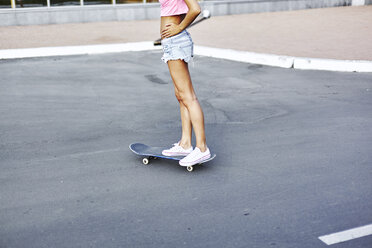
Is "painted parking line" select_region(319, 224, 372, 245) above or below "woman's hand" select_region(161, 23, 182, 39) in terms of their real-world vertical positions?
below

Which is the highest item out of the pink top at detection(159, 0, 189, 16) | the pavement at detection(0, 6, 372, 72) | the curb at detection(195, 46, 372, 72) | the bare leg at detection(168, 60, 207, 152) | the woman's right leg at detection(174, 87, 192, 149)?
the pink top at detection(159, 0, 189, 16)

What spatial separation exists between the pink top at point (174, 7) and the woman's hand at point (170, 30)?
105mm

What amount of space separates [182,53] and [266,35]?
10.3 meters

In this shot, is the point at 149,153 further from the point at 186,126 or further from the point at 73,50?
the point at 73,50

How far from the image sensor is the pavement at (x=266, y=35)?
10.5 meters

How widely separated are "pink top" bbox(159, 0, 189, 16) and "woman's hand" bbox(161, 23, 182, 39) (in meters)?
0.11

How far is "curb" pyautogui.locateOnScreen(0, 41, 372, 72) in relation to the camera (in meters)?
9.23

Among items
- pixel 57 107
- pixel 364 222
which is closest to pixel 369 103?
pixel 364 222

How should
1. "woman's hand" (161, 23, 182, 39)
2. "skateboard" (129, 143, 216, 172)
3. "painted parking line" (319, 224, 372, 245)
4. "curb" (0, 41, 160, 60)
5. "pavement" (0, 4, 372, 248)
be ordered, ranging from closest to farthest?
1. "painted parking line" (319, 224, 372, 245)
2. "pavement" (0, 4, 372, 248)
3. "woman's hand" (161, 23, 182, 39)
4. "skateboard" (129, 143, 216, 172)
5. "curb" (0, 41, 160, 60)

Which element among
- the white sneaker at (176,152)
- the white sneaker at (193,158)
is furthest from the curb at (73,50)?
the white sneaker at (193,158)

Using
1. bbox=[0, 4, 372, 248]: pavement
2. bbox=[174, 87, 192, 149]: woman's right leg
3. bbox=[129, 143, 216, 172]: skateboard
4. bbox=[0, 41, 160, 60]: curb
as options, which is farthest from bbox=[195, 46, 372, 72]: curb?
bbox=[174, 87, 192, 149]: woman's right leg

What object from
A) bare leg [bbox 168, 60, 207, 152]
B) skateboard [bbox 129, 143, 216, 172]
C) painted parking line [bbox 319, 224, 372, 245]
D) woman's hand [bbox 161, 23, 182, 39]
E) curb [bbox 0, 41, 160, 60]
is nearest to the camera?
painted parking line [bbox 319, 224, 372, 245]

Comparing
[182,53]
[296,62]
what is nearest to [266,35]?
[296,62]

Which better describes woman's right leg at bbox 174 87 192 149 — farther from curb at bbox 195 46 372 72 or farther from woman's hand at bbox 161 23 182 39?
curb at bbox 195 46 372 72
